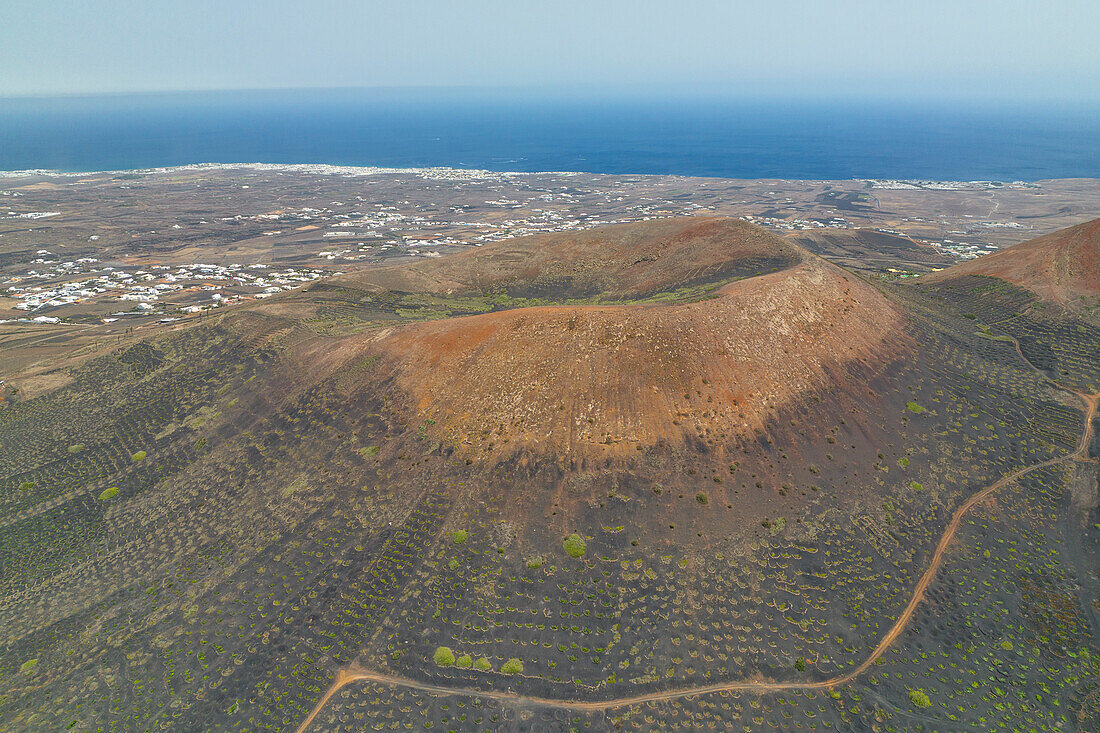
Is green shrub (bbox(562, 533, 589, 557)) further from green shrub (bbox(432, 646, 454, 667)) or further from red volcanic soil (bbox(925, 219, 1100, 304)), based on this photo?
red volcanic soil (bbox(925, 219, 1100, 304))

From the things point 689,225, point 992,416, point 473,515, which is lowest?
point 473,515

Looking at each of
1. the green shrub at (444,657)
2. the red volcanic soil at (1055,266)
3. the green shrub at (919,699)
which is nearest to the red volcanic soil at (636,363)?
the green shrub at (444,657)

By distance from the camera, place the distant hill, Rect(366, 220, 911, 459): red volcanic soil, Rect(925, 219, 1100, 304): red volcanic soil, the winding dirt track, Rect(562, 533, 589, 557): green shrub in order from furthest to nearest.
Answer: Rect(925, 219, 1100, 304): red volcanic soil < Rect(366, 220, 911, 459): red volcanic soil < Rect(562, 533, 589, 557): green shrub < the distant hill < the winding dirt track

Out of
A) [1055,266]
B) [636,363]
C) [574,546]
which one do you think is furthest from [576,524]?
[1055,266]

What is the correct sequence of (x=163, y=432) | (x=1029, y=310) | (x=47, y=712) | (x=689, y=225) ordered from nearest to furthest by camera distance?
(x=47, y=712) < (x=163, y=432) < (x=1029, y=310) < (x=689, y=225)

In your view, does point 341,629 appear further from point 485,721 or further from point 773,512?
point 773,512

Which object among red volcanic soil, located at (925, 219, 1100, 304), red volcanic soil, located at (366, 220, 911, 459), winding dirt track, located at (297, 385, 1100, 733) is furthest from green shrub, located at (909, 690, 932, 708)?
red volcanic soil, located at (925, 219, 1100, 304)

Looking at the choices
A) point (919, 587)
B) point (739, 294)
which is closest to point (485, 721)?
point (919, 587)
